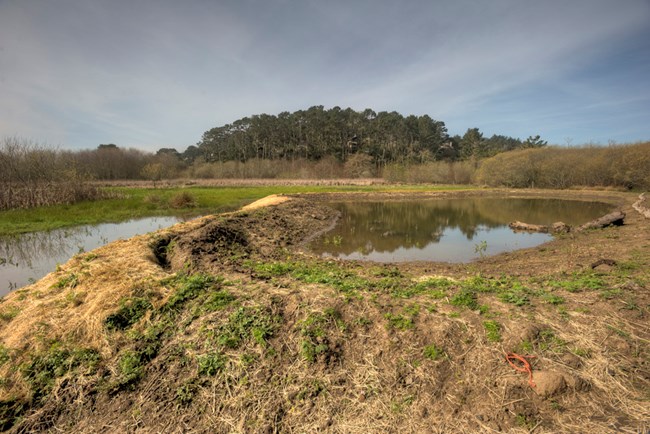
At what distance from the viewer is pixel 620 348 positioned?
13.5 feet

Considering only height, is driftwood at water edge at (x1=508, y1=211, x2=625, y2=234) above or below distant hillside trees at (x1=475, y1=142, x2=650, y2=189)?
below

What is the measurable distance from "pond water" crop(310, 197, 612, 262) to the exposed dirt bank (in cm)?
612

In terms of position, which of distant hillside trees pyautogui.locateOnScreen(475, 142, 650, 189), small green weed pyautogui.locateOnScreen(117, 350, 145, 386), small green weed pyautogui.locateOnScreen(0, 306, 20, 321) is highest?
distant hillside trees pyautogui.locateOnScreen(475, 142, 650, 189)

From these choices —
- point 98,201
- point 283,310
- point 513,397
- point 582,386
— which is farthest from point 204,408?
point 98,201

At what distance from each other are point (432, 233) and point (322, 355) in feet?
44.5

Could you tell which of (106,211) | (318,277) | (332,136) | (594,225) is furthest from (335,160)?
(318,277)

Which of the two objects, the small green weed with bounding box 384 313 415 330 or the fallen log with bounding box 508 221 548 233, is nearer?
the small green weed with bounding box 384 313 415 330

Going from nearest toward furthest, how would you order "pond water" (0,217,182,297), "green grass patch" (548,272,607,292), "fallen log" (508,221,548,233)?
"green grass patch" (548,272,607,292) → "pond water" (0,217,182,297) → "fallen log" (508,221,548,233)

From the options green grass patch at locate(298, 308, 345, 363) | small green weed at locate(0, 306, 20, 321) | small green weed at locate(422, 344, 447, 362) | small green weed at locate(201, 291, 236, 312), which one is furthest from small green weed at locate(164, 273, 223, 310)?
small green weed at locate(422, 344, 447, 362)

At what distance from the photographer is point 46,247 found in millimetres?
12758

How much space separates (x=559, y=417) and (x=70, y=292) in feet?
25.7

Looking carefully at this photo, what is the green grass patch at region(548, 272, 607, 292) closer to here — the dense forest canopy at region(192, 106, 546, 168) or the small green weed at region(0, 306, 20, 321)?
the small green weed at region(0, 306, 20, 321)

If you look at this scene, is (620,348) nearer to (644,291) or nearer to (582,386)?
(582,386)

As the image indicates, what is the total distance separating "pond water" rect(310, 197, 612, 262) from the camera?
12.4m
